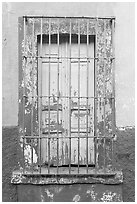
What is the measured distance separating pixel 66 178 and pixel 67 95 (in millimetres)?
1010

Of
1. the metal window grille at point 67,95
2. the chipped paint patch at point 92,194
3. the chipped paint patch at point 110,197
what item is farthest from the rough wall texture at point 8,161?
→ the chipped paint patch at point 110,197

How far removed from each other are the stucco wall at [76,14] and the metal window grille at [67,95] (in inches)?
3.4

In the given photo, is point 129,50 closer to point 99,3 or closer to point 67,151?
point 99,3

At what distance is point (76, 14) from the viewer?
4598 millimetres

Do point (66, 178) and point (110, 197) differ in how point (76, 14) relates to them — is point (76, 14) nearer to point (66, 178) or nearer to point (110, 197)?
point (66, 178)

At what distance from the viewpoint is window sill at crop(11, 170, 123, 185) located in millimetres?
4418

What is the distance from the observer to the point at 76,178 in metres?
4.43

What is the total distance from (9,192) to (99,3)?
2.55m

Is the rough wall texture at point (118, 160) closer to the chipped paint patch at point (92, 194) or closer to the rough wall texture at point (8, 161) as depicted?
the rough wall texture at point (8, 161)

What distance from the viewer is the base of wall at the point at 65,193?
14.5 ft

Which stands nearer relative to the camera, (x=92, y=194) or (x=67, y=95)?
(x=92, y=194)

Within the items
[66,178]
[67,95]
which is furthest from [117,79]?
[66,178]

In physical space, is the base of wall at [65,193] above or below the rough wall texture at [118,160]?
below

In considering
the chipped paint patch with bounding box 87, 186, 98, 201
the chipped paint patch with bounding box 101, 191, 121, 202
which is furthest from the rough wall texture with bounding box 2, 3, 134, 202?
the chipped paint patch with bounding box 87, 186, 98, 201
